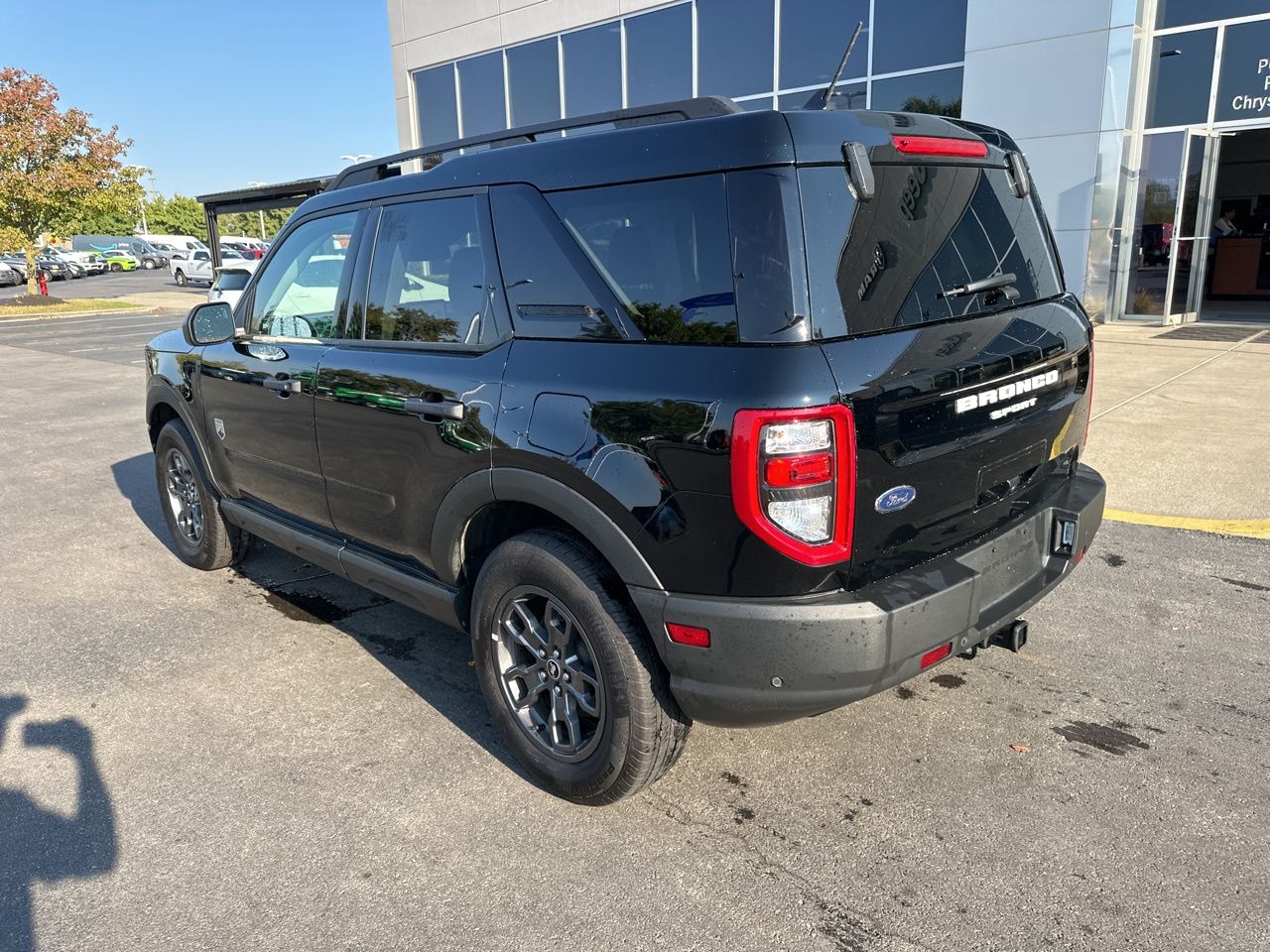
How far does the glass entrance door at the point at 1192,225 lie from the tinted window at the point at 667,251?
47.6 ft

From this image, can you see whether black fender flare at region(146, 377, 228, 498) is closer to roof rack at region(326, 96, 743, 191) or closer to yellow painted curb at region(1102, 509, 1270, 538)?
roof rack at region(326, 96, 743, 191)

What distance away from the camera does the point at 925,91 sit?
14352mm

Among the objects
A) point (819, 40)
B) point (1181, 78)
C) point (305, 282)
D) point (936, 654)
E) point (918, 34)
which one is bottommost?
point (936, 654)

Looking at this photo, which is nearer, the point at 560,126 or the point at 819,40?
the point at 560,126

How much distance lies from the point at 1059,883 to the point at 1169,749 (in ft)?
2.96

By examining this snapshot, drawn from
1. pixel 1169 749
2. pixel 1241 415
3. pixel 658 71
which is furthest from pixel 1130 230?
pixel 1169 749

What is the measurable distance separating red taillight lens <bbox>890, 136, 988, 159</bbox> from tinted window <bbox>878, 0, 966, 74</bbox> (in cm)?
1304

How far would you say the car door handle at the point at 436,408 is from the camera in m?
2.86

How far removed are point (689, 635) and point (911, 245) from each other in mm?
1228

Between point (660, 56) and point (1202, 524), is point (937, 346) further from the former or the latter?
point (660, 56)

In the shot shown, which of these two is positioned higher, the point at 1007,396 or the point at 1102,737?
Answer: the point at 1007,396

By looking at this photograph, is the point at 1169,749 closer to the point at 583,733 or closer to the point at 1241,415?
the point at 583,733

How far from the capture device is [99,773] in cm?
303

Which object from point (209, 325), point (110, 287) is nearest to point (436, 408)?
point (209, 325)
